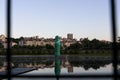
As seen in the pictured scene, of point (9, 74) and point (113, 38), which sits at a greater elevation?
point (113, 38)

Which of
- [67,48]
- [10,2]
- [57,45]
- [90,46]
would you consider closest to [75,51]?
[67,48]

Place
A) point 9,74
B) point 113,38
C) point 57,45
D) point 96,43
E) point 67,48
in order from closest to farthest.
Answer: point 113,38 < point 9,74 < point 57,45 < point 96,43 < point 67,48

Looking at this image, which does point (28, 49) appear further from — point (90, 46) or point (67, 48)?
point (90, 46)

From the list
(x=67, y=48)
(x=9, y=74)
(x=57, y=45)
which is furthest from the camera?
(x=67, y=48)

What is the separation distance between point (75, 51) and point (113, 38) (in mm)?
55097

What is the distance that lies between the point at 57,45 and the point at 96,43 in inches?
939

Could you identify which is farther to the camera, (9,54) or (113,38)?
(9,54)

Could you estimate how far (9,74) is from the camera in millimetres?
1482

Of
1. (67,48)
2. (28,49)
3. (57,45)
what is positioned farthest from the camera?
(67,48)

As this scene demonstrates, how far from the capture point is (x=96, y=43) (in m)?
49.2

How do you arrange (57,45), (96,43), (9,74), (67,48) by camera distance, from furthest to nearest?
(67,48) < (96,43) < (57,45) < (9,74)

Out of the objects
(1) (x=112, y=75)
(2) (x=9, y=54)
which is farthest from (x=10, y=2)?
(1) (x=112, y=75)

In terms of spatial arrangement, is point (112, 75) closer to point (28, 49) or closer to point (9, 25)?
point (9, 25)

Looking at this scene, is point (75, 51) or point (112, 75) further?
point (75, 51)
